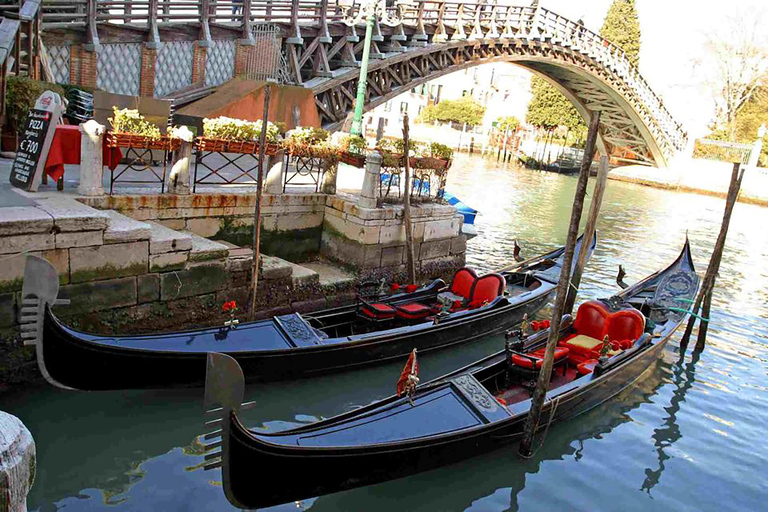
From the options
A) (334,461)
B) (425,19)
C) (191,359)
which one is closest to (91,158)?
(191,359)

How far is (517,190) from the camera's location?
2170 cm

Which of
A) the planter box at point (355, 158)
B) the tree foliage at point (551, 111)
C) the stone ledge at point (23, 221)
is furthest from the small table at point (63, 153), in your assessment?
the tree foliage at point (551, 111)

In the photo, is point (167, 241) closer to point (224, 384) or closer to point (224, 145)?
point (224, 145)

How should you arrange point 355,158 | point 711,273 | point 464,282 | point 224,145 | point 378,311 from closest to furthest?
point 378,311
point 224,145
point 711,273
point 464,282
point 355,158

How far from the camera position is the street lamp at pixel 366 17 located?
1105 cm

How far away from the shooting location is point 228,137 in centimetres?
695

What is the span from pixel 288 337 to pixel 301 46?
10423mm

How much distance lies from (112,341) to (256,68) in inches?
384

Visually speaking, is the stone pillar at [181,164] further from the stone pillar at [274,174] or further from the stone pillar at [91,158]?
the stone pillar at [274,174]

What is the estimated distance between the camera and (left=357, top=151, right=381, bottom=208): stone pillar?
25.0 ft

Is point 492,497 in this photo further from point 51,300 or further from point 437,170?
point 437,170

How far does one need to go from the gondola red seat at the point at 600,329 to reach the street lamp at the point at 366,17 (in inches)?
234

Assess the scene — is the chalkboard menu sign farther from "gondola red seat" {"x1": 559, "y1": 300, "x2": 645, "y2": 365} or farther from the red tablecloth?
"gondola red seat" {"x1": 559, "y1": 300, "x2": 645, "y2": 365}

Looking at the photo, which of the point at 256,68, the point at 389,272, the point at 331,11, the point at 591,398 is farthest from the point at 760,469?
the point at 331,11
